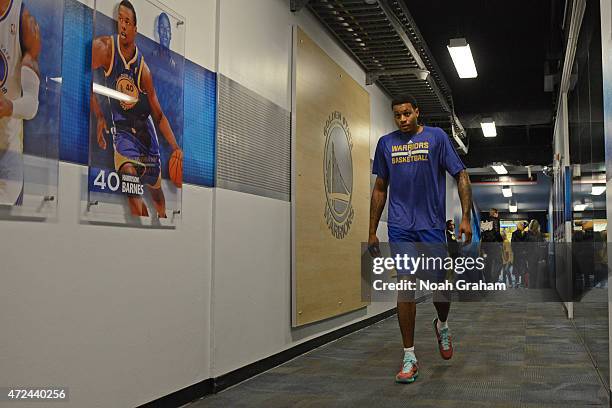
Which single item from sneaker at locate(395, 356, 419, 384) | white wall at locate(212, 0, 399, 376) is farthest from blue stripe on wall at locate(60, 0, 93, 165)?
sneaker at locate(395, 356, 419, 384)

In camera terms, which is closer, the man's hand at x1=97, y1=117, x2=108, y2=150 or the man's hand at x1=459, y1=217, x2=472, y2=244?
the man's hand at x1=97, y1=117, x2=108, y2=150

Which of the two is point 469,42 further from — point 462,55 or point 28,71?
point 28,71

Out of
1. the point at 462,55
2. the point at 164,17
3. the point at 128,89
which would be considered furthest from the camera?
the point at 462,55

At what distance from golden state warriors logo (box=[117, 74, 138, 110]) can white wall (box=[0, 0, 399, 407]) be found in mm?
412

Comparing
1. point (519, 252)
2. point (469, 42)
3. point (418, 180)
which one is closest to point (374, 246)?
point (418, 180)

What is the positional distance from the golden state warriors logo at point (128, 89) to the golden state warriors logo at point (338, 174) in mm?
2533

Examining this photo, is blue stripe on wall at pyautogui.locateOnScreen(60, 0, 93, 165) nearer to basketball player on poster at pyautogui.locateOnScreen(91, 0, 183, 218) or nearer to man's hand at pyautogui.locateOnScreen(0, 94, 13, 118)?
basketball player on poster at pyautogui.locateOnScreen(91, 0, 183, 218)

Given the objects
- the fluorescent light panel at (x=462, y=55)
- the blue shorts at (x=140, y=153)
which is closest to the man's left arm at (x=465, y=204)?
the blue shorts at (x=140, y=153)

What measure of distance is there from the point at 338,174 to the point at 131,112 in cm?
300

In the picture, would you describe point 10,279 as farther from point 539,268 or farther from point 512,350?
point 539,268

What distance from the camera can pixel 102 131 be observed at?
8.00 ft

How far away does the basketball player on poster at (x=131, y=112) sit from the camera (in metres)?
2.48

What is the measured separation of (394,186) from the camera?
372 centimetres

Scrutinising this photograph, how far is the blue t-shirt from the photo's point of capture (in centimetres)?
362
